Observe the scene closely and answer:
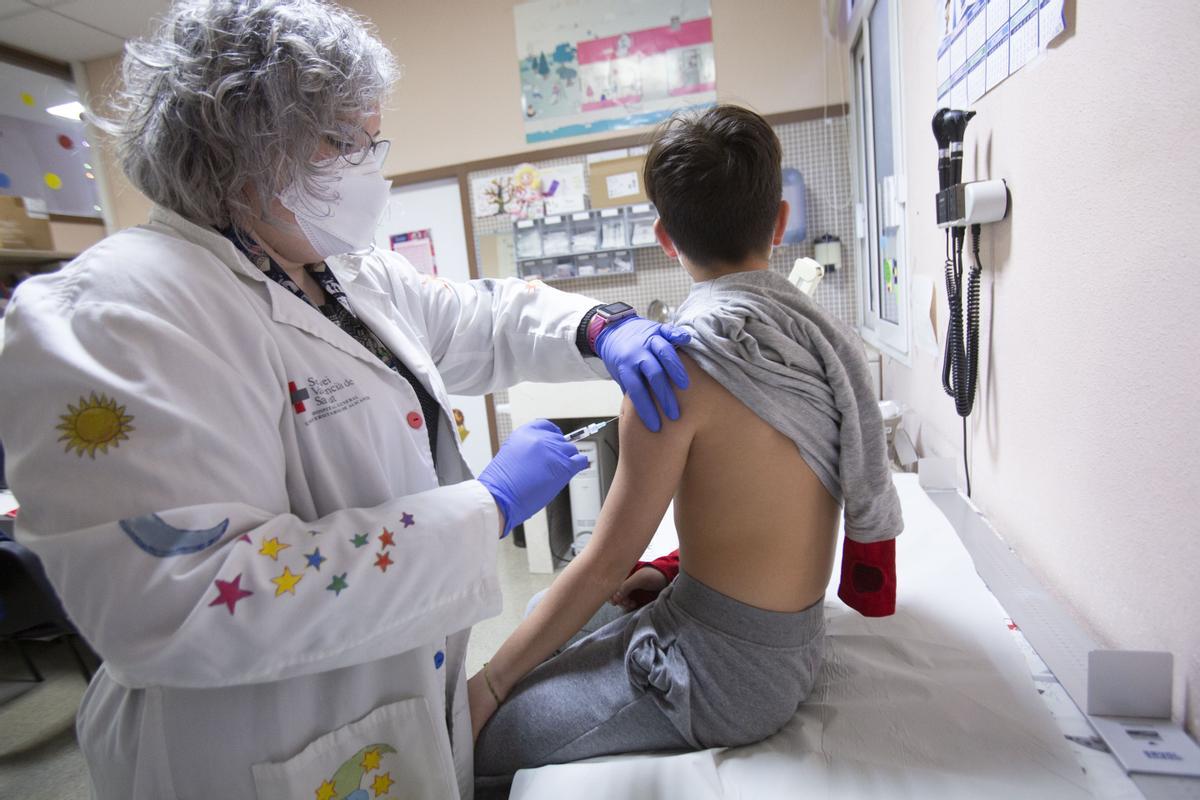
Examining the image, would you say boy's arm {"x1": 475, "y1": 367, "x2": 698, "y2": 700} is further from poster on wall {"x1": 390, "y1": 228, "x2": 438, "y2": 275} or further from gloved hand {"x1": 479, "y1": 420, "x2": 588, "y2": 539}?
→ poster on wall {"x1": 390, "y1": 228, "x2": 438, "y2": 275}

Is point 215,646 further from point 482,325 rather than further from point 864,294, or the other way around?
point 864,294

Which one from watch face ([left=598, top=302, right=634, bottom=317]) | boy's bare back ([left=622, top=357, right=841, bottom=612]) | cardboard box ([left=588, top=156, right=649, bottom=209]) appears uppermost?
cardboard box ([left=588, top=156, right=649, bottom=209])

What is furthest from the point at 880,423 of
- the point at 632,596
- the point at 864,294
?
the point at 864,294

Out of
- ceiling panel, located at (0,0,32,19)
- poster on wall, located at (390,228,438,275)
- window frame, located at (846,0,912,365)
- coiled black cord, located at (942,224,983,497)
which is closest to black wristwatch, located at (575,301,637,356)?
coiled black cord, located at (942,224,983,497)

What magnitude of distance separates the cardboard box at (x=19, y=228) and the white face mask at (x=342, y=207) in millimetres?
3263

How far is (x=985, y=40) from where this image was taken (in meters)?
1.13

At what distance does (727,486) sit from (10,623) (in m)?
2.16

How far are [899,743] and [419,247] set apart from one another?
3.53 meters

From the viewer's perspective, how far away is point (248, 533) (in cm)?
63

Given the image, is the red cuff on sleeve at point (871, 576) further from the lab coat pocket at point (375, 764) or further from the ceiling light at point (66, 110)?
the ceiling light at point (66, 110)

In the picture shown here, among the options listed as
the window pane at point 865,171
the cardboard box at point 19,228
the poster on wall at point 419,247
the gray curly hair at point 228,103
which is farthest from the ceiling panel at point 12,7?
the window pane at point 865,171

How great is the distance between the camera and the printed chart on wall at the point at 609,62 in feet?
9.97

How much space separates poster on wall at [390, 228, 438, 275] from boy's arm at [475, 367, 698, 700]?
306 cm

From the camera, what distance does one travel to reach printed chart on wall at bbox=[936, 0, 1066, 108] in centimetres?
92
